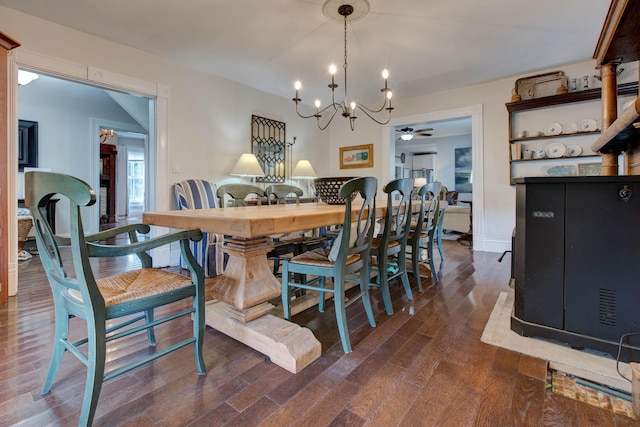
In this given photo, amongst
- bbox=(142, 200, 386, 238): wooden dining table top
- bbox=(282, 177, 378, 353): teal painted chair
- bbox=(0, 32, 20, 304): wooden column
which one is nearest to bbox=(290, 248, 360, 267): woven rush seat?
bbox=(282, 177, 378, 353): teal painted chair

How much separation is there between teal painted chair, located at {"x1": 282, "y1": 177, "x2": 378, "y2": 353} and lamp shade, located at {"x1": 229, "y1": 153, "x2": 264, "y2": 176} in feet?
7.98

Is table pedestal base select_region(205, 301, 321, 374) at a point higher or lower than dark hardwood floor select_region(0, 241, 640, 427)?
higher

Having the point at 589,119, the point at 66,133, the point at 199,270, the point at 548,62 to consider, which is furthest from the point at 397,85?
the point at 66,133

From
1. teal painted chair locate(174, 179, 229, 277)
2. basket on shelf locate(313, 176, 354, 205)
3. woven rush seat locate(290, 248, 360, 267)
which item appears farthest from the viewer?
teal painted chair locate(174, 179, 229, 277)

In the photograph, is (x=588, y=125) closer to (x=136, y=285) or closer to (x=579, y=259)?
(x=579, y=259)

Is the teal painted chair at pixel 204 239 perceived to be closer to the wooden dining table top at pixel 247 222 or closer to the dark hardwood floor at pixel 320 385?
the dark hardwood floor at pixel 320 385

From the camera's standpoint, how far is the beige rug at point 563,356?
4.29 feet

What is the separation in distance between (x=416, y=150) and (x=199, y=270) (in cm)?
943

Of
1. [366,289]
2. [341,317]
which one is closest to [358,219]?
[366,289]

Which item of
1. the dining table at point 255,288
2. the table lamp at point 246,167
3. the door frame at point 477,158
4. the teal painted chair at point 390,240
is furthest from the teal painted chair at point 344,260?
the door frame at point 477,158

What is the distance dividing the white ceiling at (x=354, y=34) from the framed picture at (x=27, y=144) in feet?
9.42

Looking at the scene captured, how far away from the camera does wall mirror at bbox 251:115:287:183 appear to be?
448cm

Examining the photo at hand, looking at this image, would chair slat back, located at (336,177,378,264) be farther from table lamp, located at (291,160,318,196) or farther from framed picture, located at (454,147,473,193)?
framed picture, located at (454,147,473,193)

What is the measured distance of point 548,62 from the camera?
11.8ft
